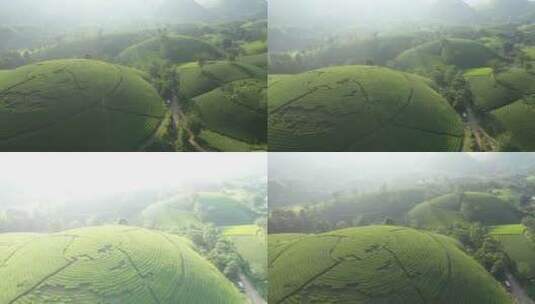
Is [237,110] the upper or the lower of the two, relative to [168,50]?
lower

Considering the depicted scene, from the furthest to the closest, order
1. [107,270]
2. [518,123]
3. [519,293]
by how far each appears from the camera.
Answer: [518,123] < [519,293] < [107,270]

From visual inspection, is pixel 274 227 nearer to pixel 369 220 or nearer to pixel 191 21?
pixel 369 220

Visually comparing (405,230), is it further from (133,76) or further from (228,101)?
(133,76)

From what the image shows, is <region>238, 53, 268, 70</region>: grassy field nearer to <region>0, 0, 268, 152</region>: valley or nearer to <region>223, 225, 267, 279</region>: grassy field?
<region>0, 0, 268, 152</region>: valley

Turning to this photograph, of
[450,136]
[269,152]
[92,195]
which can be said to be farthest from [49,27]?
[450,136]

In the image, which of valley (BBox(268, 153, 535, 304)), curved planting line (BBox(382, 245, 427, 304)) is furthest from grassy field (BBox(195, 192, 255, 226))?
curved planting line (BBox(382, 245, 427, 304))

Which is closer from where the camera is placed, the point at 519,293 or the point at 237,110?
the point at 519,293

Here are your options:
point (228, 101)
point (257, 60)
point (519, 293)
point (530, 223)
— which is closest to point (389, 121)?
point (257, 60)
